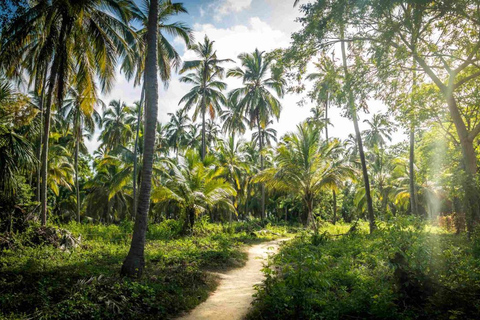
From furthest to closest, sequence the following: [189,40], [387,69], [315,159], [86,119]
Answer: [86,119], [315,159], [189,40], [387,69]

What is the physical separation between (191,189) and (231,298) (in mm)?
10040

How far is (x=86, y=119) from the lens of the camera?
21297 mm

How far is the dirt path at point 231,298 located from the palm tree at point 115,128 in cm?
2637

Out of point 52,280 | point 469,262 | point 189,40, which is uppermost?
point 189,40

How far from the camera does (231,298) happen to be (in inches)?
245

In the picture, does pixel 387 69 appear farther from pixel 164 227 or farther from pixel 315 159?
pixel 164 227

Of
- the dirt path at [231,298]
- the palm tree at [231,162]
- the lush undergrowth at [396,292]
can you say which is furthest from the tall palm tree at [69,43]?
the palm tree at [231,162]

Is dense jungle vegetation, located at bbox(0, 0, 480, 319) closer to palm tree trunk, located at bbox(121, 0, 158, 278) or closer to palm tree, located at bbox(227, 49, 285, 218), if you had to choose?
palm tree trunk, located at bbox(121, 0, 158, 278)

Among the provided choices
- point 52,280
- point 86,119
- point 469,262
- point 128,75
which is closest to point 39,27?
point 128,75

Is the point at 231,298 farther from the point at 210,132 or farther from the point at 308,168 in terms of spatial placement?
the point at 210,132

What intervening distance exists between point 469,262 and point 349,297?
234 cm

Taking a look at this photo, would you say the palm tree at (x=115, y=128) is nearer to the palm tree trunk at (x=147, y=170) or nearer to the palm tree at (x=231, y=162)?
the palm tree at (x=231, y=162)

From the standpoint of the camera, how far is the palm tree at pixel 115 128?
31.6 m

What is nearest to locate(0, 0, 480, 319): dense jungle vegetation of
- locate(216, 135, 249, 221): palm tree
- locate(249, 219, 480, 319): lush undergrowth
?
locate(249, 219, 480, 319): lush undergrowth
